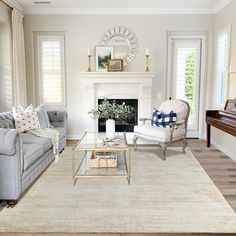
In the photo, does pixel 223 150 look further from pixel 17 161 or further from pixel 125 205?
pixel 17 161

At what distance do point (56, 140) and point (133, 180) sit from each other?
148 centimetres

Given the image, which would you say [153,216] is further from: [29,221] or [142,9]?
[142,9]

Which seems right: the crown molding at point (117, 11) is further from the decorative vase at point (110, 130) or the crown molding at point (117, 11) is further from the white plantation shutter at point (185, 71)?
the decorative vase at point (110, 130)

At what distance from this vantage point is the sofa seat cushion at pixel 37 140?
12.6 feet

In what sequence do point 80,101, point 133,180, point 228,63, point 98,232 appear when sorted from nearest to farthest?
point 98,232 → point 133,180 → point 228,63 → point 80,101

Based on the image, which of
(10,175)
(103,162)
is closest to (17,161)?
(10,175)

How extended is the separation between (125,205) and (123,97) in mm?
3675

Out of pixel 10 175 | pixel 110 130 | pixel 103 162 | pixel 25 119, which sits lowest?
pixel 103 162

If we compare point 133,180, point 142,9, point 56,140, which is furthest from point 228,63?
point 56,140

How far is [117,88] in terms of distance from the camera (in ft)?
20.6

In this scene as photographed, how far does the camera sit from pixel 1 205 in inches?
115

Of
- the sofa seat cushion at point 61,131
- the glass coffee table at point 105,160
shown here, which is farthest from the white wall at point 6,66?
the glass coffee table at point 105,160

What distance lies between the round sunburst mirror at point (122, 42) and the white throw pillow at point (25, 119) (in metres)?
2.58

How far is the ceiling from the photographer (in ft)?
18.2
